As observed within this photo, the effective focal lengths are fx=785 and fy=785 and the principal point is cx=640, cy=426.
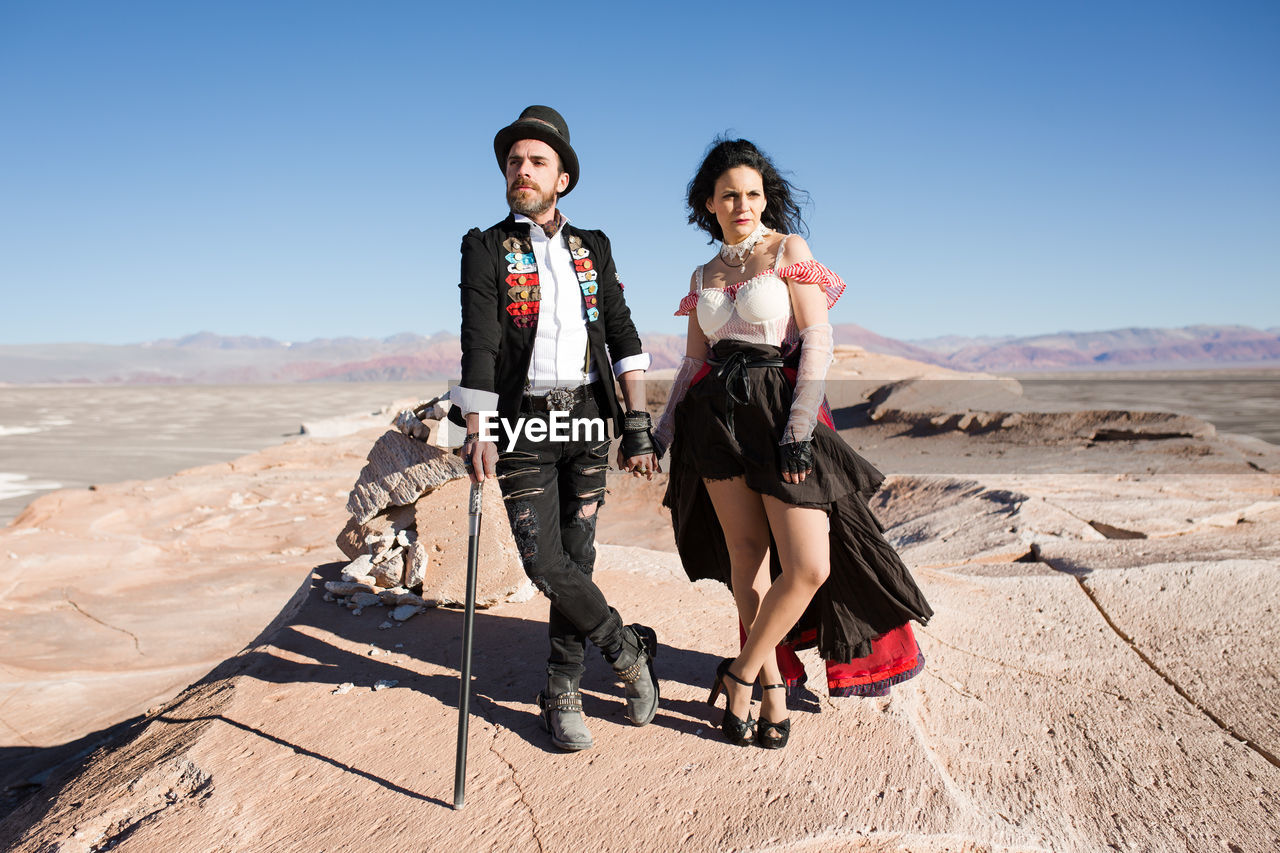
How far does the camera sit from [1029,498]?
216 inches

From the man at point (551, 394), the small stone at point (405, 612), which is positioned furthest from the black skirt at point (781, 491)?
the small stone at point (405, 612)

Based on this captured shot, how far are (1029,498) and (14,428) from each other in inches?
949

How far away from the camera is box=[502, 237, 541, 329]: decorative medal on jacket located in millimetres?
2438

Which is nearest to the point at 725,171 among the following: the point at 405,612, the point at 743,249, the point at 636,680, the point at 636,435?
the point at 743,249

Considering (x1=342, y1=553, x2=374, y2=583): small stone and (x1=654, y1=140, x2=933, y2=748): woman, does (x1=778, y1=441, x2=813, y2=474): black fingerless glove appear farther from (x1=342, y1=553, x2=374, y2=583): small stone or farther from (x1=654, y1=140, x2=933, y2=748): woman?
(x1=342, y1=553, x2=374, y2=583): small stone

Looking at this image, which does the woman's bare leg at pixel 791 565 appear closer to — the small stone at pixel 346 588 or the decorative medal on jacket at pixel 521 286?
the decorative medal on jacket at pixel 521 286

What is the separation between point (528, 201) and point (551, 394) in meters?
0.61

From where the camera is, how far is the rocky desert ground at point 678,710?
7.07 ft

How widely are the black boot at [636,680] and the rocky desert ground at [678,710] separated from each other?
59 millimetres

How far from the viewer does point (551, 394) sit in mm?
2459

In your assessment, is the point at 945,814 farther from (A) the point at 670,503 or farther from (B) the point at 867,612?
(A) the point at 670,503

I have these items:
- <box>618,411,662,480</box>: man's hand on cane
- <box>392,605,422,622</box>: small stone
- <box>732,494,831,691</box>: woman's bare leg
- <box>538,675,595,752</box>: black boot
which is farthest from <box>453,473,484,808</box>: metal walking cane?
<box>392,605,422,622</box>: small stone

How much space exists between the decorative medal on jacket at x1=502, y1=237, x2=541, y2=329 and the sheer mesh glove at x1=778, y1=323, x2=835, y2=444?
0.84 m

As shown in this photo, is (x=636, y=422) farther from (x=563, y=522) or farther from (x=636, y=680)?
(x=636, y=680)
